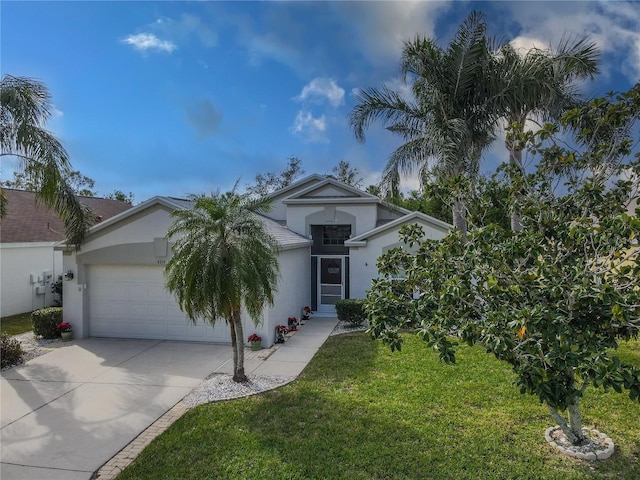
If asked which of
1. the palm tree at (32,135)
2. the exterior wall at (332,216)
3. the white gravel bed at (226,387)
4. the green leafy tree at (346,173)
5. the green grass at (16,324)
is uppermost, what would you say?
the green leafy tree at (346,173)

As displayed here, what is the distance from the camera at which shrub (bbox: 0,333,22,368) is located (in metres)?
10.8

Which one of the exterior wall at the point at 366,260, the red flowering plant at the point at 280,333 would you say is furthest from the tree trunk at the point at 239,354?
the exterior wall at the point at 366,260

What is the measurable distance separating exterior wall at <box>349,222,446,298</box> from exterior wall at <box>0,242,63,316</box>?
14644mm

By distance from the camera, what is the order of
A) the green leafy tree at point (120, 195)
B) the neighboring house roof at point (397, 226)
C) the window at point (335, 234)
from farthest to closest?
the green leafy tree at point (120, 195), the window at point (335, 234), the neighboring house roof at point (397, 226)

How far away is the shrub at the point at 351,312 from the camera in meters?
15.2

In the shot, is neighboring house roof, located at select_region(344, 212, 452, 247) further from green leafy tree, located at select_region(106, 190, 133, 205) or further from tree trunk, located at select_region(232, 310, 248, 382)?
green leafy tree, located at select_region(106, 190, 133, 205)

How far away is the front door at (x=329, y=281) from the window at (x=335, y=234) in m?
0.77

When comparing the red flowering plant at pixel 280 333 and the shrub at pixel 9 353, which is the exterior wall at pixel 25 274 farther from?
the red flowering plant at pixel 280 333

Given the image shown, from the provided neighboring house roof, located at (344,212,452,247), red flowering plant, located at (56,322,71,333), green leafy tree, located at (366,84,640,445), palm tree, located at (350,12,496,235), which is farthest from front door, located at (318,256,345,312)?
green leafy tree, located at (366,84,640,445)

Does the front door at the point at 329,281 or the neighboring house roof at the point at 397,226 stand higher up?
the neighboring house roof at the point at 397,226

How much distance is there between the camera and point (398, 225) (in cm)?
1619

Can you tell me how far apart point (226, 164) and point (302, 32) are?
28.6ft

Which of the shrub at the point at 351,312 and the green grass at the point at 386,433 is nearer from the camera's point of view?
the green grass at the point at 386,433

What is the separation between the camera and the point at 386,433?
266 inches
